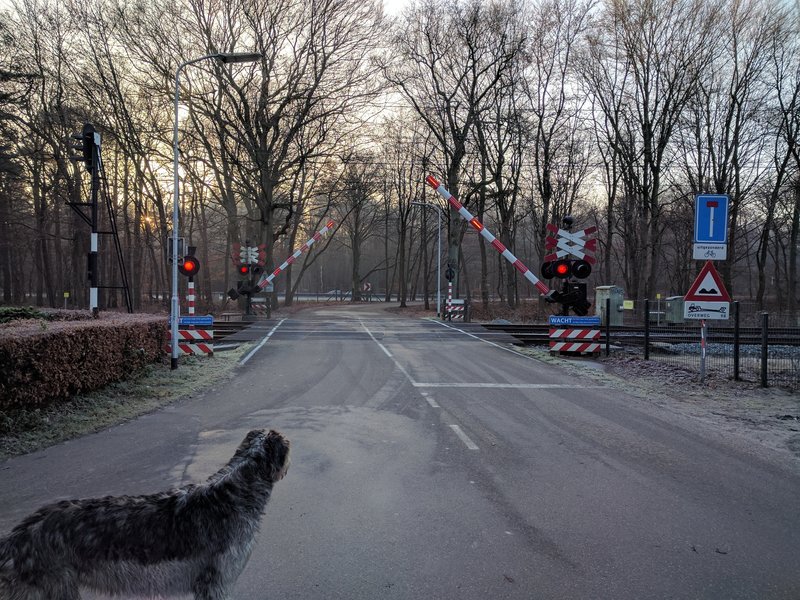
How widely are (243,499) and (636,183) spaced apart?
35843mm

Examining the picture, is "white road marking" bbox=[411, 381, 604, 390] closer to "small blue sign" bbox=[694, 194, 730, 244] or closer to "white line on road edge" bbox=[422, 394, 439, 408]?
"white line on road edge" bbox=[422, 394, 439, 408]

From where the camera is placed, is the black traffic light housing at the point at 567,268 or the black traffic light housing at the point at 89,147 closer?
the black traffic light housing at the point at 89,147

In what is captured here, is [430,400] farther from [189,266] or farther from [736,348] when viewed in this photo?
[189,266]

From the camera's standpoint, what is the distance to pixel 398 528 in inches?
171

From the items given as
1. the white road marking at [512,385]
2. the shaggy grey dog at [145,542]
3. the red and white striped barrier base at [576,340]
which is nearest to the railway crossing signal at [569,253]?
the red and white striped barrier base at [576,340]

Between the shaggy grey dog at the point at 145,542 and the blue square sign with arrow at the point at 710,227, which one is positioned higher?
the blue square sign with arrow at the point at 710,227

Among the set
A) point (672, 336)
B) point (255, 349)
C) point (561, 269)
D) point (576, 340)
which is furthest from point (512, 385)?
point (672, 336)

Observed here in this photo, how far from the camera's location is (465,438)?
711cm

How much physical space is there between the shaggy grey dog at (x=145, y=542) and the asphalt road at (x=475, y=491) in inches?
42.7

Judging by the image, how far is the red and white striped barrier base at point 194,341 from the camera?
1416cm

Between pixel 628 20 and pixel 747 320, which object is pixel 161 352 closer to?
pixel 747 320

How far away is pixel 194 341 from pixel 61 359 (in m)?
6.65

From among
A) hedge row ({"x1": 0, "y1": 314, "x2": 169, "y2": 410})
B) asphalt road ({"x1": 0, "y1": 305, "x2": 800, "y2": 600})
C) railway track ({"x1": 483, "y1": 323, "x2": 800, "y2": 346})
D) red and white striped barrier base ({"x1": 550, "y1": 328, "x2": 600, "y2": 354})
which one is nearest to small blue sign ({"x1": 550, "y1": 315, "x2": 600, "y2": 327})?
red and white striped barrier base ({"x1": 550, "y1": 328, "x2": 600, "y2": 354})

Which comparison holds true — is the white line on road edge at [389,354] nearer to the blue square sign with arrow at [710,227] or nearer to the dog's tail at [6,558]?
the blue square sign with arrow at [710,227]
